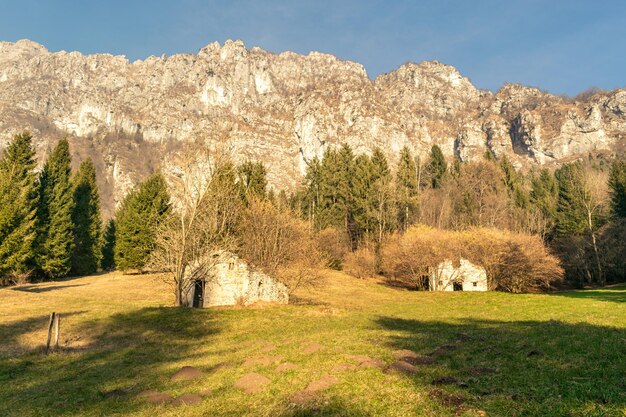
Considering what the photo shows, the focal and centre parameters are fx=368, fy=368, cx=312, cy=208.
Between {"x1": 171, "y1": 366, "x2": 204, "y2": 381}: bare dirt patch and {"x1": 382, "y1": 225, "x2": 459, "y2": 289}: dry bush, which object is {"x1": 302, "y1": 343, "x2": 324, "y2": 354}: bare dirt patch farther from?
{"x1": 382, "y1": 225, "x2": 459, "y2": 289}: dry bush

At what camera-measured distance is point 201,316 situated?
25.0m

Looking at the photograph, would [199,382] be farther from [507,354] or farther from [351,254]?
[351,254]

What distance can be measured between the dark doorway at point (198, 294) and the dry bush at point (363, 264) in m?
30.3

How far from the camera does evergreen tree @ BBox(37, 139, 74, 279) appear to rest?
5134cm

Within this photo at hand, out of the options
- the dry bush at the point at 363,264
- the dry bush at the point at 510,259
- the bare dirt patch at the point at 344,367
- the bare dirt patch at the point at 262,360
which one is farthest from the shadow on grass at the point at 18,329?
the dry bush at the point at 510,259

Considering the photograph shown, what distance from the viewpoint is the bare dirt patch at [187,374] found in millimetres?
12277

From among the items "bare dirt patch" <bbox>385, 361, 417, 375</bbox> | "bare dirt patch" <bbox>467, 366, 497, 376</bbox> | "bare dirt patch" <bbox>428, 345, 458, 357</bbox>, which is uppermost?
"bare dirt patch" <bbox>467, 366, 497, 376</bbox>

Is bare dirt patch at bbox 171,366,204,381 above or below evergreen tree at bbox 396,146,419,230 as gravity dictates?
below

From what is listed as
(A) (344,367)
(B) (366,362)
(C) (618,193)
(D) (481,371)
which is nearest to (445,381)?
(D) (481,371)

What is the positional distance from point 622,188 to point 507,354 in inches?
2903

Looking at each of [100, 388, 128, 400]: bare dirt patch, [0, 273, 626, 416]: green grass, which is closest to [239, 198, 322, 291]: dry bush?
[0, 273, 626, 416]: green grass

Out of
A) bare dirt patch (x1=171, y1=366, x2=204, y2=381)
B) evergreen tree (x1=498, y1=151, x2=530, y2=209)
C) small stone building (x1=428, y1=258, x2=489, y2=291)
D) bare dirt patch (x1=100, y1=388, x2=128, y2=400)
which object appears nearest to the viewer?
bare dirt patch (x1=100, y1=388, x2=128, y2=400)

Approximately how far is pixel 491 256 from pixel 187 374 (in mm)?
44579

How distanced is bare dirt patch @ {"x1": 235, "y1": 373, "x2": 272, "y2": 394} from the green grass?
275 mm
